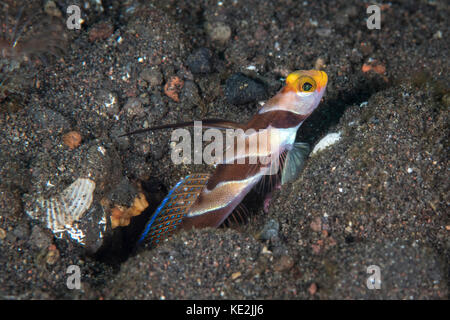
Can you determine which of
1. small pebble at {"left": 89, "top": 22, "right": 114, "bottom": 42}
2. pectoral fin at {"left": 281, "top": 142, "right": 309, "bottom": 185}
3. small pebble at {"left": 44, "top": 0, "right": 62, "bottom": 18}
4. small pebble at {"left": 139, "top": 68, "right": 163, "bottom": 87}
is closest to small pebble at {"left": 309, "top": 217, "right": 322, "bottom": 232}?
pectoral fin at {"left": 281, "top": 142, "right": 309, "bottom": 185}

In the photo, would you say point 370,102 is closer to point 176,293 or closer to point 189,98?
point 189,98

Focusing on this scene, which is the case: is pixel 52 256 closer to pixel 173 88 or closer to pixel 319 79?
pixel 173 88

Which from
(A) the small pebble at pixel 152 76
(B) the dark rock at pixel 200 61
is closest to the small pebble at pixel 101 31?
(A) the small pebble at pixel 152 76

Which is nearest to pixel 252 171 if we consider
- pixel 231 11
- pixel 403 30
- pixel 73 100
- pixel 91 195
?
pixel 91 195

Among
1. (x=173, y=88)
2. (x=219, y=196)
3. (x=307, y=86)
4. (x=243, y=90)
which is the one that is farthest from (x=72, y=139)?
(x=307, y=86)

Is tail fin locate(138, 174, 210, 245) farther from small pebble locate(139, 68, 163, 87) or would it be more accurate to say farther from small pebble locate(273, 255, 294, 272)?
small pebble locate(139, 68, 163, 87)
